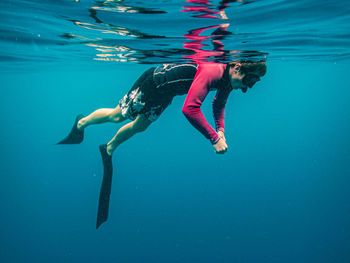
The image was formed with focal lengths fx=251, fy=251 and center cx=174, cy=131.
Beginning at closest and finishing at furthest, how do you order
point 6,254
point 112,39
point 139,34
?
point 139,34 < point 112,39 < point 6,254

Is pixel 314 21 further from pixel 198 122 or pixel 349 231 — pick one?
pixel 349 231

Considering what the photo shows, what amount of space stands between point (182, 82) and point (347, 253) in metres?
20.3

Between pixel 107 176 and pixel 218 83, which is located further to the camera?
pixel 107 176

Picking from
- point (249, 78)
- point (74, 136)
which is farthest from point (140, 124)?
point (249, 78)

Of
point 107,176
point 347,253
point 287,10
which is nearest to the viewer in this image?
point 287,10

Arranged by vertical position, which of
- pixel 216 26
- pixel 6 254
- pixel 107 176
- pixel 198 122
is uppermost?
pixel 216 26

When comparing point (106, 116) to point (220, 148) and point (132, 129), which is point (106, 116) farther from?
point (220, 148)

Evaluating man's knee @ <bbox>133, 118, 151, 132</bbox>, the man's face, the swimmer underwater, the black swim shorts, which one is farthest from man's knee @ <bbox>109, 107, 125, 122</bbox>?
the man's face

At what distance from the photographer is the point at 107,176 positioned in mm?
5730

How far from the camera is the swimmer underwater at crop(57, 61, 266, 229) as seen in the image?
3869 millimetres

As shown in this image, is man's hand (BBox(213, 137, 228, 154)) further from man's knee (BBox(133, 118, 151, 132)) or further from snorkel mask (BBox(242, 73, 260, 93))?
man's knee (BBox(133, 118, 151, 132))

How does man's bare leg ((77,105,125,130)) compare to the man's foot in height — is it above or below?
above

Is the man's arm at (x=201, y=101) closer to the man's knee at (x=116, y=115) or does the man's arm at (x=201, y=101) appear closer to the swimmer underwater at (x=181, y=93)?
the swimmer underwater at (x=181, y=93)

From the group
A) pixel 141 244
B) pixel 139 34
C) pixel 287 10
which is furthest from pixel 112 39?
pixel 141 244
